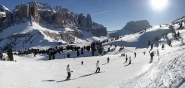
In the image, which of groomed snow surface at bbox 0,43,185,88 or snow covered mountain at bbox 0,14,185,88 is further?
snow covered mountain at bbox 0,14,185,88

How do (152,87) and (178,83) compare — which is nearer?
(178,83)

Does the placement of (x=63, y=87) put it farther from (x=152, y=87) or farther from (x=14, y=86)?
(x=152, y=87)

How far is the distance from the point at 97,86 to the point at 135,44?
185 m

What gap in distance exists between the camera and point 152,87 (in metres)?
10.4

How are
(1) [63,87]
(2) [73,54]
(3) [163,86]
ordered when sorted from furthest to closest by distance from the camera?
(2) [73,54] < (1) [63,87] < (3) [163,86]

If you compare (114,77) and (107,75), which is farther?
(107,75)

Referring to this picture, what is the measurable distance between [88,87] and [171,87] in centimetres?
1072

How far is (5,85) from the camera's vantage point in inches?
697

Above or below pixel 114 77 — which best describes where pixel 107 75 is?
below

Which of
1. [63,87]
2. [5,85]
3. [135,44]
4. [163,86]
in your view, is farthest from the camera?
[135,44]

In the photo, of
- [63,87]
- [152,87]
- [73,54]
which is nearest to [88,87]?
[63,87]

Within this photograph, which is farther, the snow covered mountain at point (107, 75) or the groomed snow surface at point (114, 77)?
the snow covered mountain at point (107, 75)

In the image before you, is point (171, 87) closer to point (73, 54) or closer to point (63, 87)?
point (63, 87)

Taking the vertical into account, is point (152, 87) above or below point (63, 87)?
above
